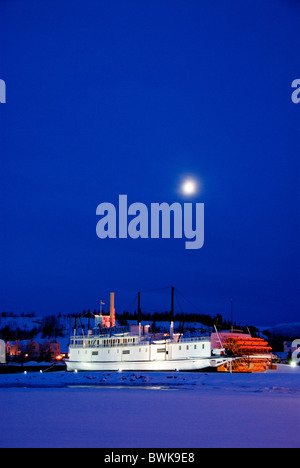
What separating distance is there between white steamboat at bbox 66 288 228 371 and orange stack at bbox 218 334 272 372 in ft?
10.0

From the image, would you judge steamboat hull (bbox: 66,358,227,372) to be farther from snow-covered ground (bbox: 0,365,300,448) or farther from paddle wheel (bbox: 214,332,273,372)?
snow-covered ground (bbox: 0,365,300,448)

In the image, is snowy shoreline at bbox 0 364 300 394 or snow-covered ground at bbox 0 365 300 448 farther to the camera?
snowy shoreline at bbox 0 364 300 394

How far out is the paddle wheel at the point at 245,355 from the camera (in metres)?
61.7

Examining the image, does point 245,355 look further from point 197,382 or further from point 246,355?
point 197,382

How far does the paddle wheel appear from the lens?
202 ft

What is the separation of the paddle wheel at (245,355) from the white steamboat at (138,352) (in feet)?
8.24

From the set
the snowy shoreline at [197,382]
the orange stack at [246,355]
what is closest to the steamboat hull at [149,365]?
the orange stack at [246,355]

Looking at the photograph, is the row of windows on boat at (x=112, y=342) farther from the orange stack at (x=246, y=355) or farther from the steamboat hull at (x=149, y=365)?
the orange stack at (x=246, y=355)

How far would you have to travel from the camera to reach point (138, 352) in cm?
6538

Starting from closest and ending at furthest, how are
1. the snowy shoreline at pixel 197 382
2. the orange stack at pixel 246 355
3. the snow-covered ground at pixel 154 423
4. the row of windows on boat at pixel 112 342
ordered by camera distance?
the snow-covered ground at pixel 154 423 → the snowy shoreline at pixel 197 382 → the orange stack at pixel 246 355 → the row of windows on boat at pixel 112 342

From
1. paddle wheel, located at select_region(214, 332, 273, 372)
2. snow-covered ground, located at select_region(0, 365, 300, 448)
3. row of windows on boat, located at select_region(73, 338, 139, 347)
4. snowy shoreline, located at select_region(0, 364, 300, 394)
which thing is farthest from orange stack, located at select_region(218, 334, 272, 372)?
snow-covered ground, located at select_region(0, 365, 300, 448)
